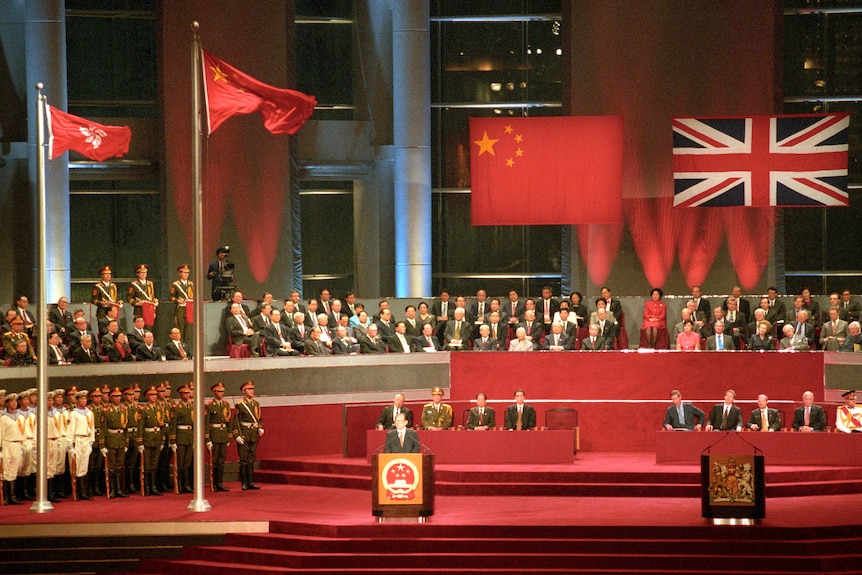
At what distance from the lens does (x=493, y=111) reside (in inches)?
1230

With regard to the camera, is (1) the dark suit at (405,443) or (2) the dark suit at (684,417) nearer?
(1) the dark suit at (405,443)

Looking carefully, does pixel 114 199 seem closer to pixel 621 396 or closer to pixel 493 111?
pixel 493 111

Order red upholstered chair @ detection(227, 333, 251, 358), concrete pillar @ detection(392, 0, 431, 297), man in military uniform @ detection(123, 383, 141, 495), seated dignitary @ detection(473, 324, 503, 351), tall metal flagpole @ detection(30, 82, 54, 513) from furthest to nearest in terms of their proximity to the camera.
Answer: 1. concrete pillar @ detection(392, 0, 431, 297)
2. seated dignitary @ detection(473, 324, 503, 351)
3. red upholstered chair @ detection(227, 333, 251, 358)
4. man in military uniform @ detection(123, 383, 141, 495)
5. tall metal flagpole @ detection(30, 82, 54, 513)

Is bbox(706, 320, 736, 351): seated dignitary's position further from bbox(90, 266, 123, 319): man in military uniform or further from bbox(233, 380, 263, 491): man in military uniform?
bbox(90, 266, 123, 319): man in military uniform

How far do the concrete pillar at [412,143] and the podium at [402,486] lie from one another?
12.2 metres

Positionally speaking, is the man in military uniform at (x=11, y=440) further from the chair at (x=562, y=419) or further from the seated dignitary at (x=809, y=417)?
the seated dignitary at (x=809, y=417)

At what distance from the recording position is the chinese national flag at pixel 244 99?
17688 millimetres

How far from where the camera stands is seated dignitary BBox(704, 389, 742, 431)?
20781 millimetres

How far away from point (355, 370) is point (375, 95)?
339 inches

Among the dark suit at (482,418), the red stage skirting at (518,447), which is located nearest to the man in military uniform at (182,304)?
the red stage skirting at (518,447)

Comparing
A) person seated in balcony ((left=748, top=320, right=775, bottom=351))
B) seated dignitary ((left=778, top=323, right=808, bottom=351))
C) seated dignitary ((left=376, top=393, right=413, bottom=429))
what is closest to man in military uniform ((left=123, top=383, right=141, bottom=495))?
seated dignitary ((left=376, top=393, right=413, bottom=429))

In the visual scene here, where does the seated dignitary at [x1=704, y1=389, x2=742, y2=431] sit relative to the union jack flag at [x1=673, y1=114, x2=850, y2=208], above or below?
below

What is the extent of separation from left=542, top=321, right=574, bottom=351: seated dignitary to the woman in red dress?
143cm

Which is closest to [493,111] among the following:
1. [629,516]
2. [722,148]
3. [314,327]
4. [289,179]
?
[289,179]
